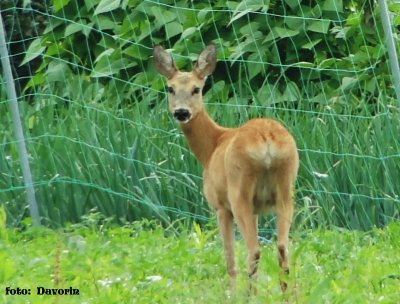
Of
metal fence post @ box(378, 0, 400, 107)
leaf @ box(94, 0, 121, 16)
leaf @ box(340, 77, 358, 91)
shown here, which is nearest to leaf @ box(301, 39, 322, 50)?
leaf @ box(340, 77, 358, 91)

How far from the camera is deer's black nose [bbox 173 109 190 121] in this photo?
27.8ft

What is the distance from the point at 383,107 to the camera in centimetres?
937

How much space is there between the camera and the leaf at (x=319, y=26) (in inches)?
414

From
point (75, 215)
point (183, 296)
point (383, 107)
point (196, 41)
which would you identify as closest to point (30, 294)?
point (183, 296)

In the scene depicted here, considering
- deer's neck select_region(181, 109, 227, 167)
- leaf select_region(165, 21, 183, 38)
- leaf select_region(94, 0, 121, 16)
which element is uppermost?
leaf select_region(94, 0, 121, 16)

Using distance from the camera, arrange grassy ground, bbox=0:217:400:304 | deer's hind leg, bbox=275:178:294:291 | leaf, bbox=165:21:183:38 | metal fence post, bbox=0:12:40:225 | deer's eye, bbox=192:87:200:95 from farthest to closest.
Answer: leaf, bbox=165:21:183:38
metal fence post, bbox=0:12:40:225
deer's eye, bbox=192:87:200:95
deer's hind leg, bbox=275:178:294:291
grassy ground, bbox=0:217:400:304

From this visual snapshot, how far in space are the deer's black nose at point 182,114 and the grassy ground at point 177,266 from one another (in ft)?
2.19

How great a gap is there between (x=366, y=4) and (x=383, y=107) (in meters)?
1.62

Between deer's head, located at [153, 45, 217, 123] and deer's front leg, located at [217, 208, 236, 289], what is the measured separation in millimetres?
952

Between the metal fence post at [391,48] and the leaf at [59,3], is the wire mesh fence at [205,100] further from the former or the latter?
the metal fence post at [391,48]

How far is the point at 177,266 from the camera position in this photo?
7.45m

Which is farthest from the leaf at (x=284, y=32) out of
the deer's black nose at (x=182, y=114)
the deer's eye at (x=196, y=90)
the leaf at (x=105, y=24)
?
the deer's black nose at (x=182, y=114)

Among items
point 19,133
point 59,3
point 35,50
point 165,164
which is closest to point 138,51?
point 59,3

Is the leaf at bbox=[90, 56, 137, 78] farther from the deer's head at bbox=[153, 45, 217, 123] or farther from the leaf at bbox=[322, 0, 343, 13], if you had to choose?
the deer's head at bbox=[153, 45, 217, 123]
